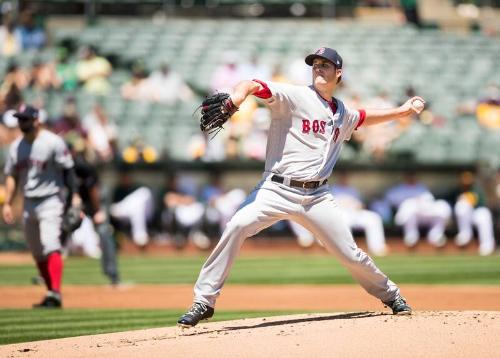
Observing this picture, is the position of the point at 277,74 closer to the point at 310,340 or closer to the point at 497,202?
the point at 497,202

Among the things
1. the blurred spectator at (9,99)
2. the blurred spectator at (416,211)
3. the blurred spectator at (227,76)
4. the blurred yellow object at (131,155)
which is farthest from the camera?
the blurred spectator at (227,76)

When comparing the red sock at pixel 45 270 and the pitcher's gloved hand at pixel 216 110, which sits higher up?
the pitcher's gloved hand at pixel 216 110

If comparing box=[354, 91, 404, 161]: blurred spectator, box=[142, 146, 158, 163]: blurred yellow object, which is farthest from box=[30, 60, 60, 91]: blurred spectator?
box=[354, 91, 404, 161]: blurred spectator

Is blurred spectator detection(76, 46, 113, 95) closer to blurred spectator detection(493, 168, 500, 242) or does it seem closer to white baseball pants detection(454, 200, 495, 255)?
white baseball pants detection(454, 200, 495, 255)

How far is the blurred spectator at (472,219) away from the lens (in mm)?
18641

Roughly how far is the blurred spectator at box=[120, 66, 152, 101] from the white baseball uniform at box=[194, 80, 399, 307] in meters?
13.6

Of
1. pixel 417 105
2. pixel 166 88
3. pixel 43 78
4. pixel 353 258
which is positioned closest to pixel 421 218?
pixel 166 88

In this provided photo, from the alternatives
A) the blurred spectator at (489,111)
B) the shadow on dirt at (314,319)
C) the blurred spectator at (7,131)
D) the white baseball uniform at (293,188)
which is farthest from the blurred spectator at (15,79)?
the white baseball uniform at (293,188)

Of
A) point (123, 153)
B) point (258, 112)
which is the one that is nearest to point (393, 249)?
point (258, 112)

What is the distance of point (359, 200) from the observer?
19.1 meters

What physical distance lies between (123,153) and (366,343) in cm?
1320

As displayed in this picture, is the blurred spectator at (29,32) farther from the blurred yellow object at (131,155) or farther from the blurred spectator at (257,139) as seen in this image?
the blurred spectator at (257,139)

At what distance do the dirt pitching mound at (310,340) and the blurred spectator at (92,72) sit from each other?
13940 mm

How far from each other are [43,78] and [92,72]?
104 centimetres
